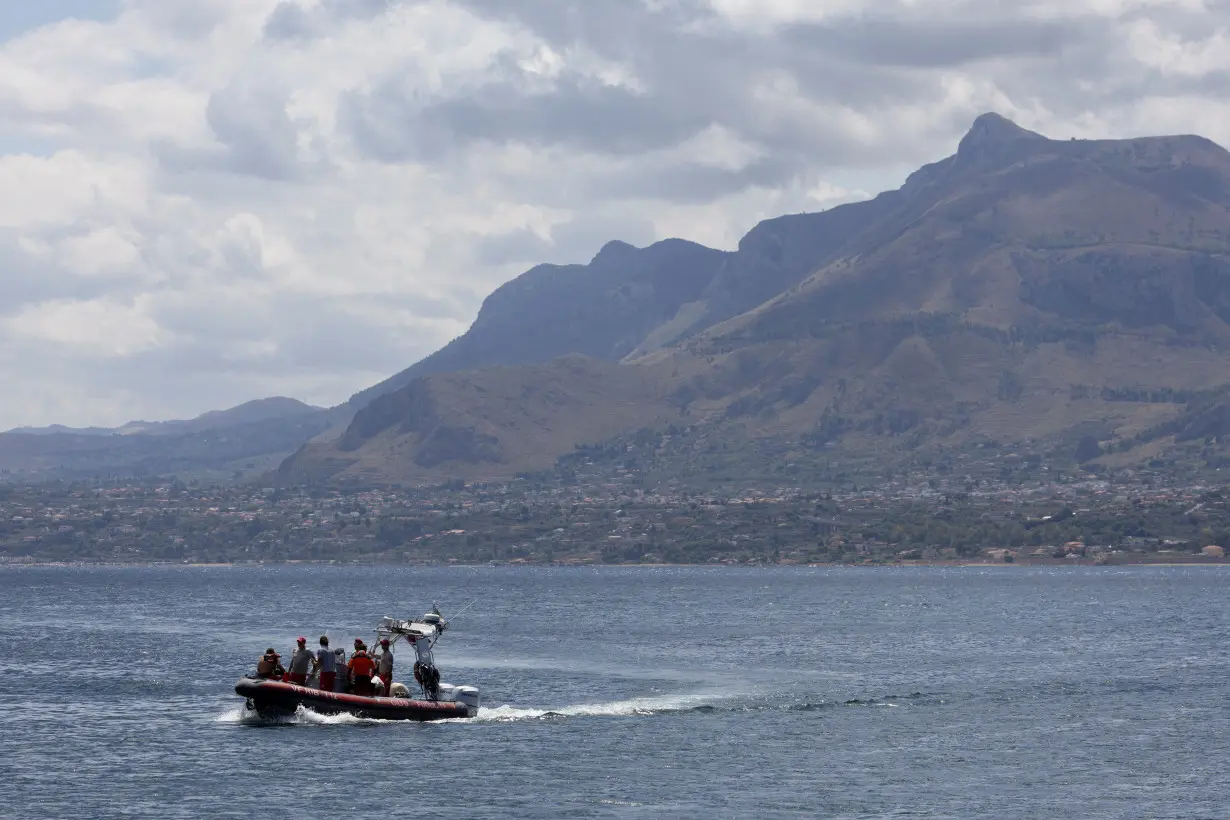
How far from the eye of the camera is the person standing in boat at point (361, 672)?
75.5 m

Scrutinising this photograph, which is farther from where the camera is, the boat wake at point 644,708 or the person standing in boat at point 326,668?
the boat wake at point 644,708

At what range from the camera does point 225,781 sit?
61.6 metres

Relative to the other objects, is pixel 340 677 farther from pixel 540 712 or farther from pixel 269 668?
pixel 540 712

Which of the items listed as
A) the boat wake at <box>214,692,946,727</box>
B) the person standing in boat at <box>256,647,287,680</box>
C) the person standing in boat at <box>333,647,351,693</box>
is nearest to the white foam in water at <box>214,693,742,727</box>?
the boat wake at <box>214,692,946,727</box>

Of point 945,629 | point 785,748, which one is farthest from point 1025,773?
point 945,629

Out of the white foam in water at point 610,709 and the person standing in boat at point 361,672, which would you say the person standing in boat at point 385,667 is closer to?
the person standing in boat at point 361,672

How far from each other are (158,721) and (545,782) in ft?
75.8

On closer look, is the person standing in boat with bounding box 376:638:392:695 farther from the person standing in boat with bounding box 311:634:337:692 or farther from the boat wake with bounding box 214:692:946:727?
the person standing in boat with bounding box 311:634:337:692

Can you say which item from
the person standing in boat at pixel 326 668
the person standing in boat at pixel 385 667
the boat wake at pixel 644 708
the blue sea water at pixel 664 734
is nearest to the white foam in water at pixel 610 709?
the boat wake at pixel 644 708

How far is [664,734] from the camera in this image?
242 feet

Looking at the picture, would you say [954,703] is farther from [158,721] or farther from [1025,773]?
[158,721]

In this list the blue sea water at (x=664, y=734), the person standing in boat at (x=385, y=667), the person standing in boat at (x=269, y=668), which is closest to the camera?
the blue sea water at (x=664, y=734)

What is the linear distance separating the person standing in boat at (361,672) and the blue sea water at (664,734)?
4.79 ft

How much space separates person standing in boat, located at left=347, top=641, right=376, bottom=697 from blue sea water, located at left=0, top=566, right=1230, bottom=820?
146cm
